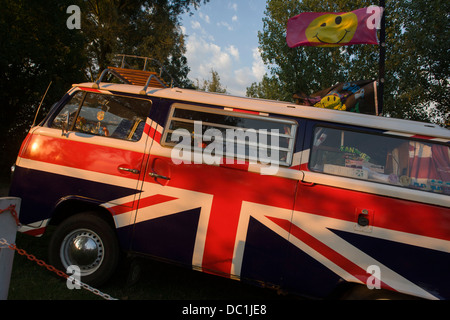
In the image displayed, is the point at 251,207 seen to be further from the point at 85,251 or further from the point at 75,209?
the point at 75,209

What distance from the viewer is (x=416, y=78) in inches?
663

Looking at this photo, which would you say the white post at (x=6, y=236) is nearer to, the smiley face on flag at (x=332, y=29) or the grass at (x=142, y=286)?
the grass at (x=142, y=286)

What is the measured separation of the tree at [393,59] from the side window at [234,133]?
→ 16.3 m

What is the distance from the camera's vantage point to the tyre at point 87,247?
148 inches

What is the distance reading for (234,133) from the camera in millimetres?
3602

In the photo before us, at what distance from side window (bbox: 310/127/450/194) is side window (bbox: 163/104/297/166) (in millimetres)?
376

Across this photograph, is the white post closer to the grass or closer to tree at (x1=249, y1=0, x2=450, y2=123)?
the grass

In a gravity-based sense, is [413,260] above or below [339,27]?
below

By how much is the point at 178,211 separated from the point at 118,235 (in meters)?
0.82

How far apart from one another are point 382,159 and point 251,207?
5.02 ft

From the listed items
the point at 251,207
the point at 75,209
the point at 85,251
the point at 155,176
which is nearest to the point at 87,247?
the point at 85,251

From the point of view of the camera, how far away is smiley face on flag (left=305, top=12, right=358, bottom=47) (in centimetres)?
660

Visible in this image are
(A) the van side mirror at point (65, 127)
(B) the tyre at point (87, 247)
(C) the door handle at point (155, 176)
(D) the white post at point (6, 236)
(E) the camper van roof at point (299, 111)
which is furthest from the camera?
(A) the van side mirror at point (65, 127)

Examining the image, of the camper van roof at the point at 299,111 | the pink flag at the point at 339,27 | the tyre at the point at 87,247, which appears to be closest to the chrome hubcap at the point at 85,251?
the tyre at the point at 87,247
